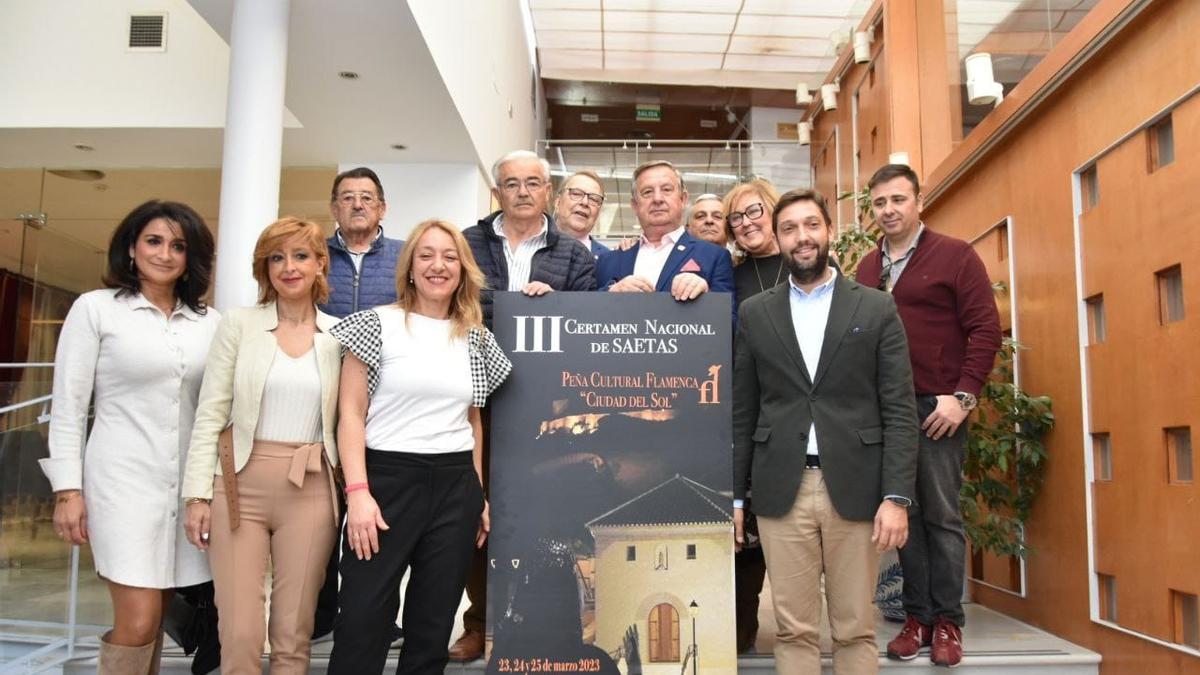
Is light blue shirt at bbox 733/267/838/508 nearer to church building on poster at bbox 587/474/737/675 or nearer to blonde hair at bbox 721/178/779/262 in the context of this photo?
church building on poster at bbox 587/474/737/675

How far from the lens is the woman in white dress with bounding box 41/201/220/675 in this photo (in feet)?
7.98

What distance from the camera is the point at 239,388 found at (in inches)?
95.3

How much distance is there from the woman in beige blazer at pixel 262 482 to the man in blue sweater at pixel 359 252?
73 centimetres

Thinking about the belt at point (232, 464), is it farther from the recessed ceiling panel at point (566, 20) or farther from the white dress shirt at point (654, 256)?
the recessed ceiling panel at point (566, 20)

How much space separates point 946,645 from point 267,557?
2.35 m

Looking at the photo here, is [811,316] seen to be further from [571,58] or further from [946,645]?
[571,58]

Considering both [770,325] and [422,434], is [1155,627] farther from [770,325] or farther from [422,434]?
[422,434]

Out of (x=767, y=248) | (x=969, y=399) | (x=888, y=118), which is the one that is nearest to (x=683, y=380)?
(x=767, y=248)

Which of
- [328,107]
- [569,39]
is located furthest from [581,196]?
[569,39]

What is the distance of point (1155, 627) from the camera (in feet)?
10.2

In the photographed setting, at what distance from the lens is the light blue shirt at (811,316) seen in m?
2.68

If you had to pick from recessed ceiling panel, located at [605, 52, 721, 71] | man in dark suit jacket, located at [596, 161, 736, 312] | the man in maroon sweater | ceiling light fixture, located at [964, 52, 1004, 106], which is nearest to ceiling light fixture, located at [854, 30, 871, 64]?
ceiling light fixture, located at [964, 52, 1004, 106]

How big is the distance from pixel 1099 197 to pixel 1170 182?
0.47 meters

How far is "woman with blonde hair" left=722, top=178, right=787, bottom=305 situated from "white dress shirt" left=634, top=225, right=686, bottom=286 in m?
0.26
